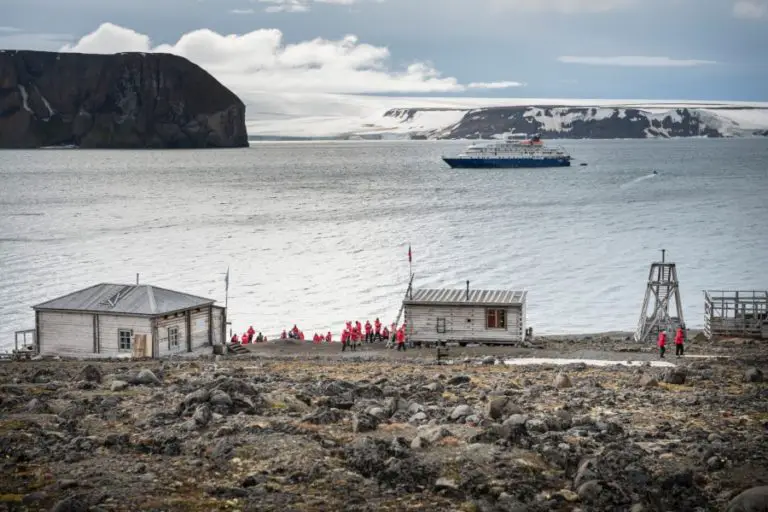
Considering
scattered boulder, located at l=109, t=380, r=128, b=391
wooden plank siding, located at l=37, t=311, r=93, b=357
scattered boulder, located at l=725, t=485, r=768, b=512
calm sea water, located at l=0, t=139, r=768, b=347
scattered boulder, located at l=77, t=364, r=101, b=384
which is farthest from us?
calm sea water, located at l=0, t=139, r=768, b=347

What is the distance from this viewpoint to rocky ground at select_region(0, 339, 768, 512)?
12.8m

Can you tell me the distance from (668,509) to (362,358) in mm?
22026

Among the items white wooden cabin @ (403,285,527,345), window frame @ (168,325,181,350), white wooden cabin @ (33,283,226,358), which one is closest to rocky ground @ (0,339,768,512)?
white wooden cabin @ (33,283,226,358)

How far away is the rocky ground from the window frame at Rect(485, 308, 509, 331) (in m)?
16.2

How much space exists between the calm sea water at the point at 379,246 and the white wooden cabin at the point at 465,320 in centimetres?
982

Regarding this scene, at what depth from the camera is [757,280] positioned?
62281 mm

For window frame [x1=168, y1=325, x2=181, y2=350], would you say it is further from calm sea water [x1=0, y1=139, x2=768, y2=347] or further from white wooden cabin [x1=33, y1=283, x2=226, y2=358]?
calm sea water [x1=0, y1=139, x2=768, y2=347]

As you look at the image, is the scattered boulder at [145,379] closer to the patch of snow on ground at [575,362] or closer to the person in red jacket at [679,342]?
the patch of snow on ground at [575,362]

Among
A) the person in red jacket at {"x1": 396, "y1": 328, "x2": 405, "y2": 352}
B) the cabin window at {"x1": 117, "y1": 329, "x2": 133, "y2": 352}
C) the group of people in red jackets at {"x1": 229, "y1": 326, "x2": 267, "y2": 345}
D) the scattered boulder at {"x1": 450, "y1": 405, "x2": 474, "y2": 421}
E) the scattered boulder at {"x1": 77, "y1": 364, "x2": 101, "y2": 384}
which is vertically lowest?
the group of people in red jackets at {"x1": 229, "y1": 326, "x2": 267, "y2": 345}

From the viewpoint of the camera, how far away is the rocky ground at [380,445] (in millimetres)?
12805

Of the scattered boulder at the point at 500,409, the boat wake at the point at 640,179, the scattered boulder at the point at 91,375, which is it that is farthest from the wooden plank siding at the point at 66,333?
the boat wake at the point at 640,179

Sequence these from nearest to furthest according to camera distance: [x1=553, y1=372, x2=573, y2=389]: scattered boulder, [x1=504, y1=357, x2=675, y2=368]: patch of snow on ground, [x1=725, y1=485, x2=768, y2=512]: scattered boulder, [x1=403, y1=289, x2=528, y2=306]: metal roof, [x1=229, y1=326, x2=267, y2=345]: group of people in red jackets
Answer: [x1=725, y1=485, x2=768, y2=512]: scattered boulder < [x1=553, y1=372, x2=573, y2=389]: scattered boulder < [x1=504, y1=357, x2=675, y2=368]: patch of snow on ground < [x1=403, y1=289, x2=528, y2=306]: metal roof < [x1=229, y1=326, x2=267, y2=345]: group of people in red jackets

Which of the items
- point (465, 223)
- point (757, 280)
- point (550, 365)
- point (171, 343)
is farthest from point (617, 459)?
point (465, 223)

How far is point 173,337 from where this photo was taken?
35844mm
